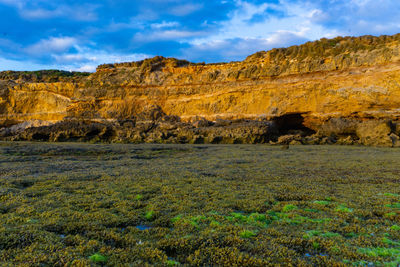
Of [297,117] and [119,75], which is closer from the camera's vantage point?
[297,117]

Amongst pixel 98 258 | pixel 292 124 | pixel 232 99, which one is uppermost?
pixel 232 99

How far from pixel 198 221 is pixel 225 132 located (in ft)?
104

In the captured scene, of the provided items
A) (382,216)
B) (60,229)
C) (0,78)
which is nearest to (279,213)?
(382,216)

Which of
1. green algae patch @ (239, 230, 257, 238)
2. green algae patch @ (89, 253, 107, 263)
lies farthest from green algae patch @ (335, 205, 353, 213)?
green algae patch @ (89, 253, 107, 263)

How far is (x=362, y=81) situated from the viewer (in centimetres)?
3569

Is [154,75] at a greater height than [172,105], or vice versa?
[154,75]

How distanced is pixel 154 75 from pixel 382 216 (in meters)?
48.8

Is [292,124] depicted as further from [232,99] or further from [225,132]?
[225,132]

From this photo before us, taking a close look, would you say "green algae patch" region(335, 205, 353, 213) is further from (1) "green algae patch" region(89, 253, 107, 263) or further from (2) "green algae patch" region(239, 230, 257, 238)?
(1) "green algae patch" region(89, 253, 107, 263)

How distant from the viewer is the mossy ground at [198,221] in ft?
15.5

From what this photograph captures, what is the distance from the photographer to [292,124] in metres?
46.5

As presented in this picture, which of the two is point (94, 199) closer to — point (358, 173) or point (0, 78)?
point (358, 173)

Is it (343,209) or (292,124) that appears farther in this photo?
(292,124)

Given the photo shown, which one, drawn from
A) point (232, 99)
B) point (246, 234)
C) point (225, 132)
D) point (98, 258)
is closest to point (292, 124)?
point (232, 99)
